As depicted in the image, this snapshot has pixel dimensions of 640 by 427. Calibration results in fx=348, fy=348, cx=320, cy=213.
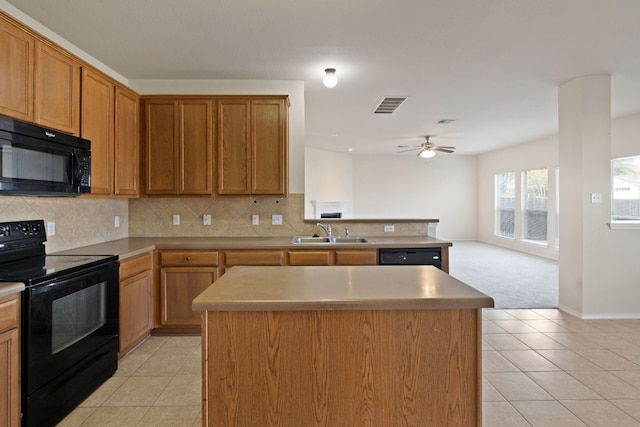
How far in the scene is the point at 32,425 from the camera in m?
1.82

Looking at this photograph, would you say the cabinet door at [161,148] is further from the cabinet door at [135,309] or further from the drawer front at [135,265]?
the cabinet door at [135,309]

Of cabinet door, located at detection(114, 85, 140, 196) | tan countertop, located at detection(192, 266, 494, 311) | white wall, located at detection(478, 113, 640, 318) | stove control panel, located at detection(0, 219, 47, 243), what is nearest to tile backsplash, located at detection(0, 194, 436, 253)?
cabinet door, located at detection(114, 85, 140, 196)

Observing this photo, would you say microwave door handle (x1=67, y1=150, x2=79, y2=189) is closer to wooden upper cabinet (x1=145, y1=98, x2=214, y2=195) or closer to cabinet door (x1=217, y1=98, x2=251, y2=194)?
wooden upper cabinet (x1=145, y1=98, x2=214, y2=195)

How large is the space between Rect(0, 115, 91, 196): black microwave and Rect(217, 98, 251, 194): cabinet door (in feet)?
3.93

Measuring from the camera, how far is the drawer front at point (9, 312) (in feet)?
5.40

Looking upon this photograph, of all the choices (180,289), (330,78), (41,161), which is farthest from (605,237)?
(41,161)

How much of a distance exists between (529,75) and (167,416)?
4523 millimetres

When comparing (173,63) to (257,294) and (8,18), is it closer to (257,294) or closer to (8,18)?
(8,18)

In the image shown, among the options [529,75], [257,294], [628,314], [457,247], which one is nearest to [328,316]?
[257,294]

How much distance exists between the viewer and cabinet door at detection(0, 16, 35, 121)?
2.08m

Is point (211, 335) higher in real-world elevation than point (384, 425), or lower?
higher

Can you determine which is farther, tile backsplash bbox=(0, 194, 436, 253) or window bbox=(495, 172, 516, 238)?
window bbox=(495, 172, 516, 238)

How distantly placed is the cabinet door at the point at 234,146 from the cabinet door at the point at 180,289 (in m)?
0.86

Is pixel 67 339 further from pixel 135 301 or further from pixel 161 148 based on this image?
pixel 161 148
